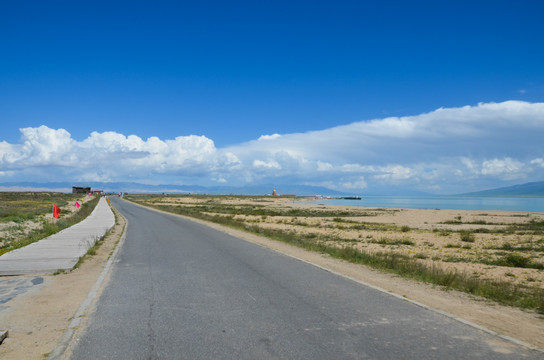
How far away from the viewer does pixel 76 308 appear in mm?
7246

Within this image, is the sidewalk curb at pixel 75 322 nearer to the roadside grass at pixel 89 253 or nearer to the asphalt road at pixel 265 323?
the asphalt road at pixel 265 323

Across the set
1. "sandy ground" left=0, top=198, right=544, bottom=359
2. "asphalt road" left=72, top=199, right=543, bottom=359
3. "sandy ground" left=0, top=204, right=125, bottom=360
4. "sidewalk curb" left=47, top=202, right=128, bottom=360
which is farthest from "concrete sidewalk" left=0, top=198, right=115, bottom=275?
"asphalt road" left=72, top=199, right=543, bottom=359

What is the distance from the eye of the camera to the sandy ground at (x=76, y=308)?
222 inches

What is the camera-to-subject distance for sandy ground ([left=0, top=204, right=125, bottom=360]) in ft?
17.7

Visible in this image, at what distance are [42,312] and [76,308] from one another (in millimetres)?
585

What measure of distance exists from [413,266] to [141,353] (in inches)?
389

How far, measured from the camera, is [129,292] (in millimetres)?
8367

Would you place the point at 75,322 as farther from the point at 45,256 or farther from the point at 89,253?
the point at 89,253

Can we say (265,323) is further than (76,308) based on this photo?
No

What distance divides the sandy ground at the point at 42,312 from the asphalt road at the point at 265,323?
518 millimetres

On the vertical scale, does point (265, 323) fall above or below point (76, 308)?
above

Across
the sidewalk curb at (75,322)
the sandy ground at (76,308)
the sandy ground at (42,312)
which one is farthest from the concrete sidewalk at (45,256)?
the sidewalk curb at (75,322)

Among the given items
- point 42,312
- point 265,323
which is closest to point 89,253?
point 42,312

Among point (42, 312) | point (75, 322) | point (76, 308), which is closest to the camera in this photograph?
point (75, 322)
